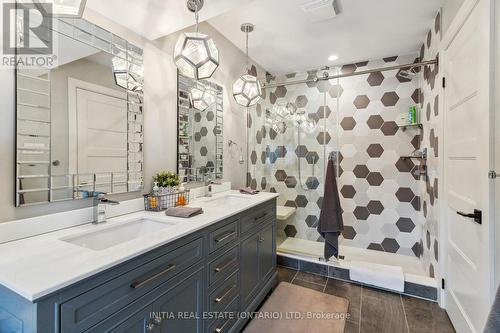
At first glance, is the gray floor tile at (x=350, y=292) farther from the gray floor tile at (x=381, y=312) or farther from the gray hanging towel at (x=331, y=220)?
the gray hanging towel at (x=331, y=220)

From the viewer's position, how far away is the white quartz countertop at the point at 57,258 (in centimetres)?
67

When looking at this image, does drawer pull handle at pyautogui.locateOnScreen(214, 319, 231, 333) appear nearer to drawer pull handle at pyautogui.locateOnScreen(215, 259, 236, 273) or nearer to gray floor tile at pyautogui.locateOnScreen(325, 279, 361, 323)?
drawer pull handle at pyautogui.locateOnScreen(215, 259, 236, 273)

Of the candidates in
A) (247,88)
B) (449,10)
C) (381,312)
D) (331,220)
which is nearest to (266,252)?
(331,220)

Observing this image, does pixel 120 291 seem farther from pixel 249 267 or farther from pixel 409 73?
pixel 409 73

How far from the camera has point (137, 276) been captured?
92 centimetres

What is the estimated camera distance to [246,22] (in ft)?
7.10

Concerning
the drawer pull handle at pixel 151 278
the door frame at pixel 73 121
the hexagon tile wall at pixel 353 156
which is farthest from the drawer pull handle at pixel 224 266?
the hexagon tile wall at pixel 353 156

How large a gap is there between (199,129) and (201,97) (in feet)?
0.98

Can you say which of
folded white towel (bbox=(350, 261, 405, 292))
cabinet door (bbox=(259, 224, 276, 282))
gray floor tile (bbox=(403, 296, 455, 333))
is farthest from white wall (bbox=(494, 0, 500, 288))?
cabinet door (bbox=(259, 224, 276, 282))

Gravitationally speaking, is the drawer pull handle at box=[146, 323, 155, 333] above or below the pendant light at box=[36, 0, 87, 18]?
below

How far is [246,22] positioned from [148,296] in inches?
88.9

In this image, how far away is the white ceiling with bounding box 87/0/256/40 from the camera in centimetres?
132

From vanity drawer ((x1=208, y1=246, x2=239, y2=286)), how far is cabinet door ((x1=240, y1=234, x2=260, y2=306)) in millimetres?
113

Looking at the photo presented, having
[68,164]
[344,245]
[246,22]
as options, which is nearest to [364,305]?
[344,245]
